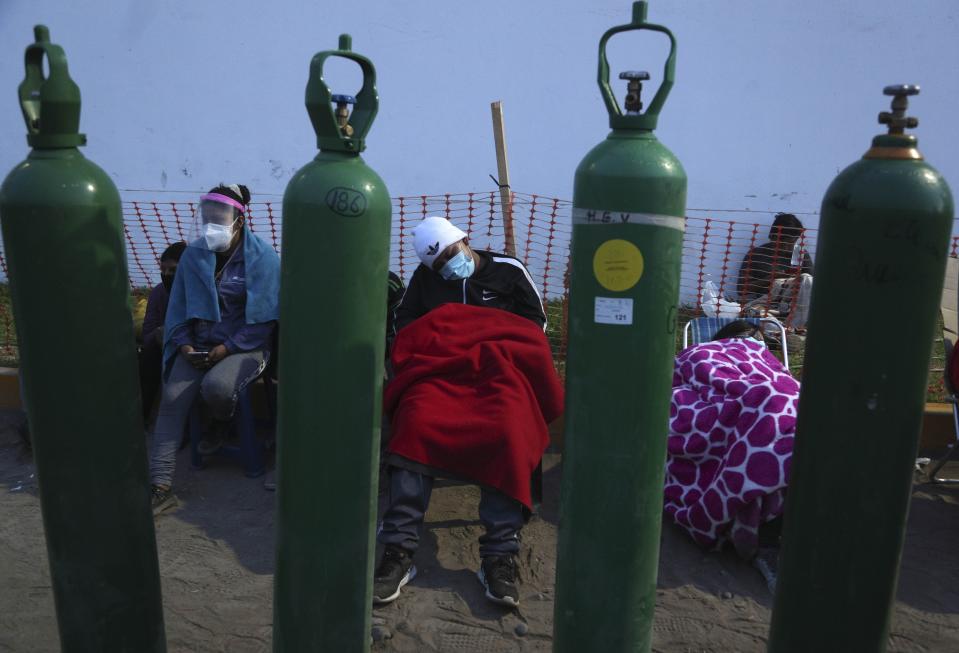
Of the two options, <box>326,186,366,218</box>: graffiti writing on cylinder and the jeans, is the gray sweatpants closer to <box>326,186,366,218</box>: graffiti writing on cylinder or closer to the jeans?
the jeans

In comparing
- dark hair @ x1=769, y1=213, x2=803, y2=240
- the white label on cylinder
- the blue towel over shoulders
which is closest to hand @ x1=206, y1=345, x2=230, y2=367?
the blue towel over shoulders

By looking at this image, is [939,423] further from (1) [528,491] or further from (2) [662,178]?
(2) [662,178]

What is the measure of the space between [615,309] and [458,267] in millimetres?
2349

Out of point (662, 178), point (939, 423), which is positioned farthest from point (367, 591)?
point (939, 423)

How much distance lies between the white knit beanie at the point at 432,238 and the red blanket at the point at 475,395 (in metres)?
0.28

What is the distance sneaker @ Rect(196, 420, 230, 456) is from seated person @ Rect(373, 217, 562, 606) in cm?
132

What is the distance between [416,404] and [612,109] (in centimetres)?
206

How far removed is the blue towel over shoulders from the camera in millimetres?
4629

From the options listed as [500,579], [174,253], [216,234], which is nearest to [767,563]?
[500,579]

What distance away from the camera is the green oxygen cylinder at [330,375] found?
2020 millimetres

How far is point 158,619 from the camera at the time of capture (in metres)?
2.42

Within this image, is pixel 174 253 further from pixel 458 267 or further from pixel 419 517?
pixel 419 517

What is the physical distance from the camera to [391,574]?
3566 mm

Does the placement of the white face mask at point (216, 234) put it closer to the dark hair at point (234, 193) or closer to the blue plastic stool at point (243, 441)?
the dark hair at point (234, 193)
